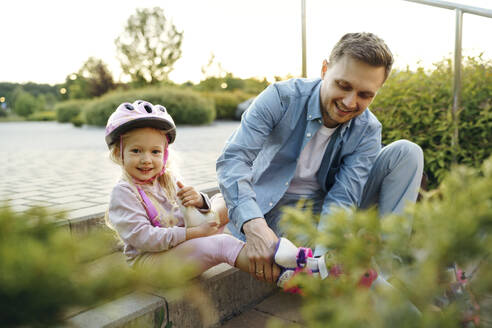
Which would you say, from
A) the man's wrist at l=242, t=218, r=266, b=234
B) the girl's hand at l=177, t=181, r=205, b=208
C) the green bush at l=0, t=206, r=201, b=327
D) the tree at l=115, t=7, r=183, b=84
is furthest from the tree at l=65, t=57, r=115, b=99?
the green bush at l=0, t=206, r=201, b=327

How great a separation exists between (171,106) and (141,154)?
1463cm

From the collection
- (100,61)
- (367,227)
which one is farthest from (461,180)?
(100,61)

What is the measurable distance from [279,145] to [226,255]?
734 millimetres

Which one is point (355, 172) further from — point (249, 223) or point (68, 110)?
point (68, 110)

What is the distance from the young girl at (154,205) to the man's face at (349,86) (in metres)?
0.84

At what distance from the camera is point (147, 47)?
27.4 m

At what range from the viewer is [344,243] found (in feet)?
1.89

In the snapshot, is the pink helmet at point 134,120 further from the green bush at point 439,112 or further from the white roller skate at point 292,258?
the green bush at point 439,112

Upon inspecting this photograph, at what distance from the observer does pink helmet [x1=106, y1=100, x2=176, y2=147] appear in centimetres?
195

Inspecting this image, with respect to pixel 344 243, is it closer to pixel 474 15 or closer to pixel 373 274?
pixel 373 274

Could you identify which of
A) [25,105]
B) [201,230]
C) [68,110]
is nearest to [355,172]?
[201,230]

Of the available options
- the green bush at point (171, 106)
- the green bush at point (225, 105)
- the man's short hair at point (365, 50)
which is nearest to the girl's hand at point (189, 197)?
the man's short hair at point (365, 50)

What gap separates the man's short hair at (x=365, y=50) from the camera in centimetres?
194

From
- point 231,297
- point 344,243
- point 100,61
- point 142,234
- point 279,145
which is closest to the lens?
point 344,243
